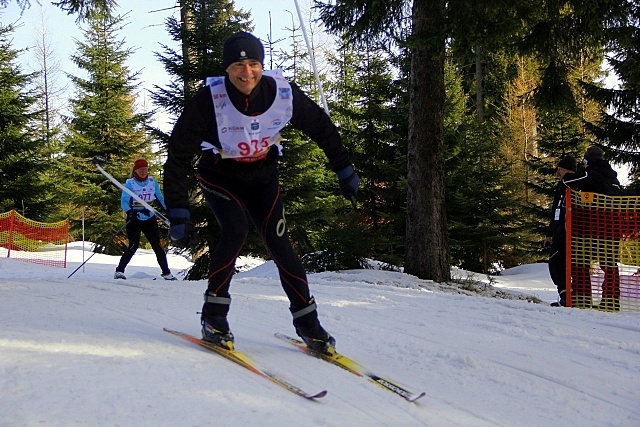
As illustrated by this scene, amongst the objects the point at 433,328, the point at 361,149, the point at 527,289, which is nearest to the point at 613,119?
the point at 527,289

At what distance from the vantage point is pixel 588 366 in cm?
406

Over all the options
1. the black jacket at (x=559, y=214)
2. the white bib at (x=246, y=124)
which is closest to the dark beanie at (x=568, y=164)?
the black jacket at (x=559, y=214)

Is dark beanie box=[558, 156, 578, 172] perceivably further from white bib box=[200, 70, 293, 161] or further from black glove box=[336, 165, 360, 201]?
white bib box=[200, 70, 293, 161]

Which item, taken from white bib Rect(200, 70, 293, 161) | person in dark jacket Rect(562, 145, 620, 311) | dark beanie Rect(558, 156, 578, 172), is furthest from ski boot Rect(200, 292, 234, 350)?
dark beanie Rect(558, 156, 578, 172)

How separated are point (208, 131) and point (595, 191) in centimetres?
621

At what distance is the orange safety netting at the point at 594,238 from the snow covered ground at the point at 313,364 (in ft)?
5.46

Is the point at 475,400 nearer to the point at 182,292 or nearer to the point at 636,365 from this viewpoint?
the point at 636,365

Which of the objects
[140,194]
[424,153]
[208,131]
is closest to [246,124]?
[208,131]

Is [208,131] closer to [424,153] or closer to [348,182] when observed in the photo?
[348,182]

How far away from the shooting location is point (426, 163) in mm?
9375

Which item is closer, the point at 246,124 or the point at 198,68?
the point at 246,124

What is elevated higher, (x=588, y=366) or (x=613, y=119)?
(x=613, y=119)

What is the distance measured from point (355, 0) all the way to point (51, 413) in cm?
792

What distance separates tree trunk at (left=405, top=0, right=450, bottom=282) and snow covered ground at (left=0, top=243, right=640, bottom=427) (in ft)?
9.82
